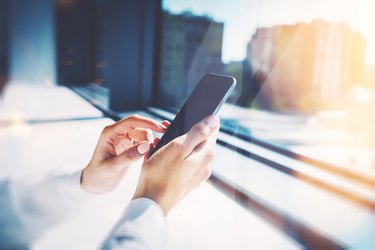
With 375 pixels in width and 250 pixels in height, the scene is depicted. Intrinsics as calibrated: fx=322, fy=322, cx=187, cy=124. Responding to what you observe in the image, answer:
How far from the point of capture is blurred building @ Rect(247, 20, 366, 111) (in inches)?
41.6

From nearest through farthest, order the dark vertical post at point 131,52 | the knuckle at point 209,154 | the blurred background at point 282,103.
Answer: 1. the knuckle at point 209,154
2. the blurred background at point 282,103
3. the dark vertical post at point 131,52

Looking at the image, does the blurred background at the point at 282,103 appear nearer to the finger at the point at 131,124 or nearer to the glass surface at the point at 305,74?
the glass surface at the point at 305,74

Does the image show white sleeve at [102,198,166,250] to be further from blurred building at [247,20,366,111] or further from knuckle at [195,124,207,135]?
blurred building at [247,20,366,111]

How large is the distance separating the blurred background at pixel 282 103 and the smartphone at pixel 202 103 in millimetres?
233

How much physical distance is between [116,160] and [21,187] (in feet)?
0.83

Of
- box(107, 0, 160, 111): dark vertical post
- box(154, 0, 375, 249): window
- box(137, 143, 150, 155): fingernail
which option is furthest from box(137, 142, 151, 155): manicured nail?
box(107, 0, 160, 111): dark vertical post

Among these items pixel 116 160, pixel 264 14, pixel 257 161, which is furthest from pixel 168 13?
pixel 116 160

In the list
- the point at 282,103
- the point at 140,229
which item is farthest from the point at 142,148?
the point at 282,103

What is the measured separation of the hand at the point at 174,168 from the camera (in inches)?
19.5

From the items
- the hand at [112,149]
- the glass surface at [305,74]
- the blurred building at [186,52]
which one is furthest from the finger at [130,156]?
the blurred building at [186,52]

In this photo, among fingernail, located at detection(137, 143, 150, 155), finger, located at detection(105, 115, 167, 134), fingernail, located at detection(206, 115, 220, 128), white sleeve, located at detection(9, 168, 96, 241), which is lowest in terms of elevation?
white sleeve, located at detection(9, 168, 96, 241)

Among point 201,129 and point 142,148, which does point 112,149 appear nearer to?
point 142,148

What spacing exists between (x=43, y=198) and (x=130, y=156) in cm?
24

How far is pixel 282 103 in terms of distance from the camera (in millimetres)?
1394
